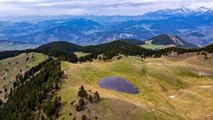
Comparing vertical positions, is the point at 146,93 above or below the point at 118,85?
below

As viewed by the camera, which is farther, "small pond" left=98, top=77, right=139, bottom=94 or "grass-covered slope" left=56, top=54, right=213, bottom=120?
"small pond" left=98, top=77, right=139, bottom=94

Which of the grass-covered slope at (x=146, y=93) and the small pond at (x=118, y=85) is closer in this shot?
the grass-covered slope at (x=146, y=93)

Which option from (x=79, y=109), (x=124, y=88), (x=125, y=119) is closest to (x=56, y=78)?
(x=124, y=88)

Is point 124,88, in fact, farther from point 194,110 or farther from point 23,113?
point 23,113
